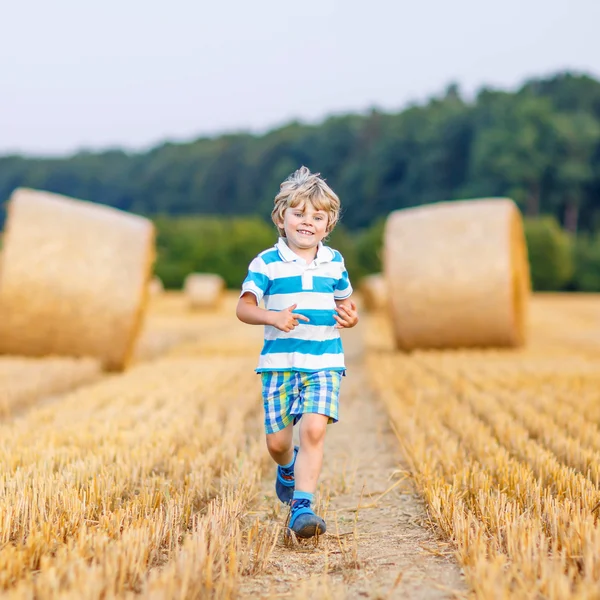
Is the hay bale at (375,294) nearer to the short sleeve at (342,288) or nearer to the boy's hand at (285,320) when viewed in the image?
the short sleeve at (342,288)

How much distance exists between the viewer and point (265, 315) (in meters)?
3.04

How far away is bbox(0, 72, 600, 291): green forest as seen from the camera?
120 ft

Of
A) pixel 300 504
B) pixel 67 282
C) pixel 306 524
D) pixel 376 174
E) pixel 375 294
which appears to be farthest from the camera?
pixel 376 174

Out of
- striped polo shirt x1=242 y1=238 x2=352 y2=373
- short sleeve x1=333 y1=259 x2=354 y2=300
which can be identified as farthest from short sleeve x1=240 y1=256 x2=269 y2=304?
Answer: short sleeve x1=333 y1=259 x2=354 y2=300

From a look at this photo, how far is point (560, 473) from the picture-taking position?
3.20 meters

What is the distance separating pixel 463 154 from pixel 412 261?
4767 cm

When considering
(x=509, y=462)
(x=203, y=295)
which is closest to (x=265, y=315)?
(x=509, y=462)

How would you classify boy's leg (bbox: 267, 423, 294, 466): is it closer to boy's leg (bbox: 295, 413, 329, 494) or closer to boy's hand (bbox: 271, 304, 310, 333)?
boy's leg (bbox: 295, 413, 329, 494)

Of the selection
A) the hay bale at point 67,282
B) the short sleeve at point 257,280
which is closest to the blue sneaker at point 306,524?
the short sleeve at point 257,280

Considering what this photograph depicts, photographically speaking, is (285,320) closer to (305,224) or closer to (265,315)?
(265,315)

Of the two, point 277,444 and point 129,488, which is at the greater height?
point 277,444

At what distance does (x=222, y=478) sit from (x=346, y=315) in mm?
915

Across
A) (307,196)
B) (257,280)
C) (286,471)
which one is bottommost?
(286,471)

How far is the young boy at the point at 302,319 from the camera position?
3088mm
